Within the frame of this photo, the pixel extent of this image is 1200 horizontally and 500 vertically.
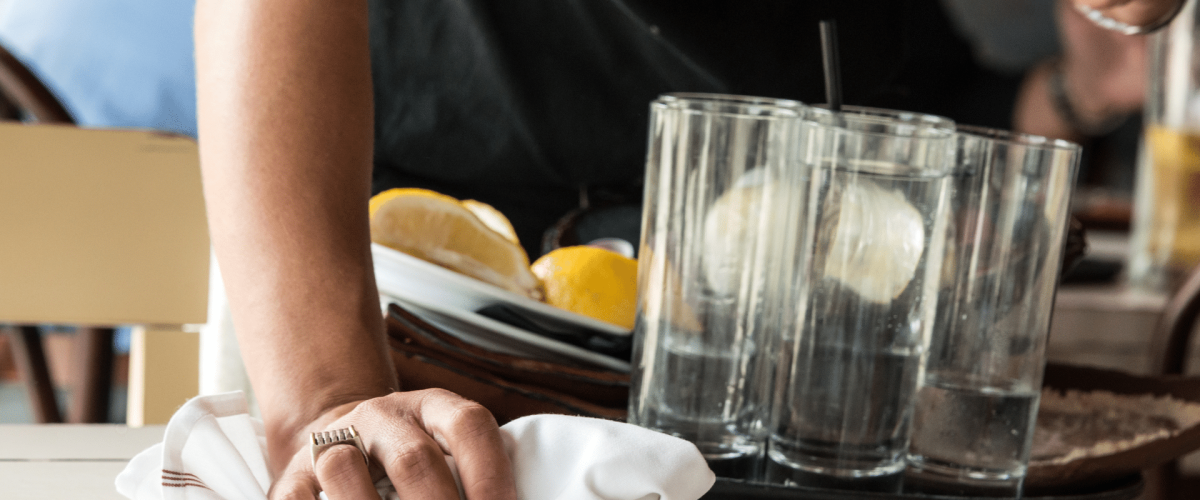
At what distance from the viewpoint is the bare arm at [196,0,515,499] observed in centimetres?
37

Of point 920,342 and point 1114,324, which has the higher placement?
point 920,342

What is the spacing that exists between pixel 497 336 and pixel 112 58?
5.04 feet

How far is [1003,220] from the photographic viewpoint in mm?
352

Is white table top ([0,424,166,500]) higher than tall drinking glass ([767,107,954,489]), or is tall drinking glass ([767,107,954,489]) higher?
tall drinking glass ([767,107,954,489])

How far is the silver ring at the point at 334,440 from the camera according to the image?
0.30m

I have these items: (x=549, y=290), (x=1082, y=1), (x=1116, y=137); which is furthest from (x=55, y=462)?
(x=1116, y=137)

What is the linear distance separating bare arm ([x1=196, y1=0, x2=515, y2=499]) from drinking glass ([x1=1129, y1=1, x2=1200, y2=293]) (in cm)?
151

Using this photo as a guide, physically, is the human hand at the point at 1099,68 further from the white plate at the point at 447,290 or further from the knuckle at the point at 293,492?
the knuckle at the point at 293,492

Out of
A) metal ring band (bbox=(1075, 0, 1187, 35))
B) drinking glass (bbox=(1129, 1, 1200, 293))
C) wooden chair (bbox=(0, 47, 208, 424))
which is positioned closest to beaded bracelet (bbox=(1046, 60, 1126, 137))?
drinking glass (bbox=(1129, 1, 1200, 293))

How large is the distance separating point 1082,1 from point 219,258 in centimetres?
54

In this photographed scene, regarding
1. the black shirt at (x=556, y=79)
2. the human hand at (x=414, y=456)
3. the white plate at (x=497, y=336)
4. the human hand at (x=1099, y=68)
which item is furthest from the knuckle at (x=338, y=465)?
the human hand at (x=1099, y=68)

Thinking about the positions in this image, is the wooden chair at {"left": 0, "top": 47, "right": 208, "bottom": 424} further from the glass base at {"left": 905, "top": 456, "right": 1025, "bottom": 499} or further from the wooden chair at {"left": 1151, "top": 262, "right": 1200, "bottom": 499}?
the wooden chair at {"left": 1151, "top": 262, "right": 1200, "bottom": 499}

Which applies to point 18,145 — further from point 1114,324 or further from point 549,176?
point 1114,324

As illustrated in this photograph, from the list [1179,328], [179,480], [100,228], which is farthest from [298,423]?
[1179,328]
